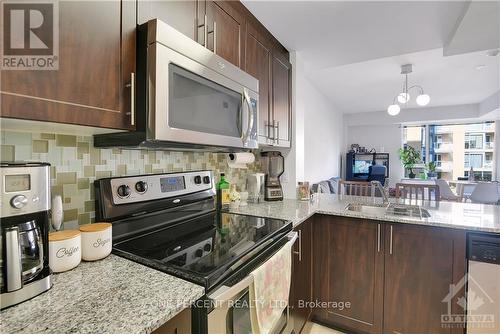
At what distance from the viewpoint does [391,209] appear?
2002 mm

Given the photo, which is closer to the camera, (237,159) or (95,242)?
(95,242)

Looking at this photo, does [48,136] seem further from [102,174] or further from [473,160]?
[473,160]

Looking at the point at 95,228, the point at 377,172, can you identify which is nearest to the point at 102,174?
the point at 95,228

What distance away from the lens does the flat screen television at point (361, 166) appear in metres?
6.46

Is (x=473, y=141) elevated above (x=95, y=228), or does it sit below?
above

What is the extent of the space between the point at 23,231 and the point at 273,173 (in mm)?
1786

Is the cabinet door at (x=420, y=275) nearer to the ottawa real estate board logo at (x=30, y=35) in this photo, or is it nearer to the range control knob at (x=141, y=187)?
the range control knob at (x=141, y=187)

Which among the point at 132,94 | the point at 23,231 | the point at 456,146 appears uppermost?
the point at 456,146

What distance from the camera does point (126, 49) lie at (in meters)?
0.88

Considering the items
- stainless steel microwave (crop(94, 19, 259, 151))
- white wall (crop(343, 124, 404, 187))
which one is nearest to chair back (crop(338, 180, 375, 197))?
stainless steel microwave (crop(94, 19, 259, 151))

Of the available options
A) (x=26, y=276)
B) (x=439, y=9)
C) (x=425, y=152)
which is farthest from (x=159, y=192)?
(x=425, y=152)

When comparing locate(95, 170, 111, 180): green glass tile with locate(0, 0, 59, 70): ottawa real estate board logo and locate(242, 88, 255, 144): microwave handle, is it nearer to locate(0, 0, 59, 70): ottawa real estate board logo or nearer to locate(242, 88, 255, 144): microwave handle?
locate(0, 0, 59, 70): ottawa real estate board logo

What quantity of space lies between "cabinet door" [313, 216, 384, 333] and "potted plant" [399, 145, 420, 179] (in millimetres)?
5338

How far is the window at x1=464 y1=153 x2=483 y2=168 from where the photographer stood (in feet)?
19.8
